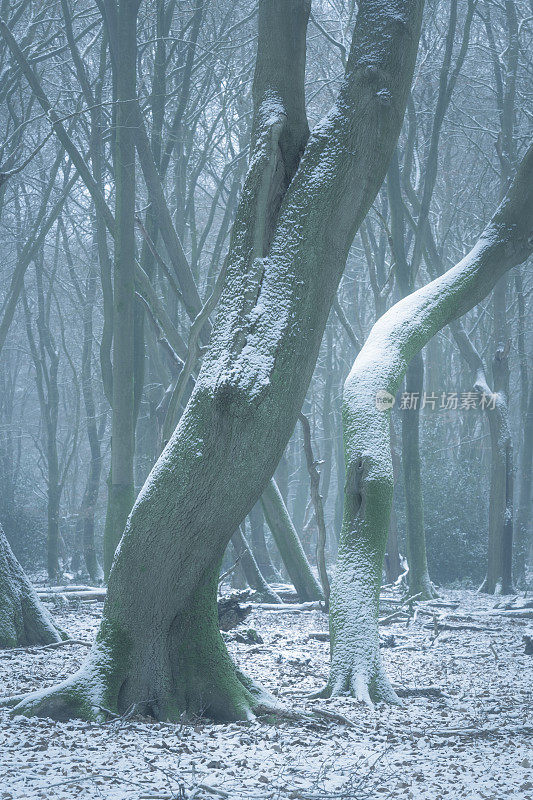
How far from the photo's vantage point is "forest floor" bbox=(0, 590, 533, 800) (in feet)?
11.1

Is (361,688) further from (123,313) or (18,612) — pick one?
(123,313)

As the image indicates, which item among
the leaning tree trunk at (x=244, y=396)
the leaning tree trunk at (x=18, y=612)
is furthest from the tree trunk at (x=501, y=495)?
the leaning tree trunk at (x=244, y=396)

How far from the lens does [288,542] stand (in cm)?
1176

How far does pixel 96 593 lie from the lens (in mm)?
11930

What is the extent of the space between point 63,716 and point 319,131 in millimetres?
3878

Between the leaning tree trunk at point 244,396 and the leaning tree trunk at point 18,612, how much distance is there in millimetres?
2438

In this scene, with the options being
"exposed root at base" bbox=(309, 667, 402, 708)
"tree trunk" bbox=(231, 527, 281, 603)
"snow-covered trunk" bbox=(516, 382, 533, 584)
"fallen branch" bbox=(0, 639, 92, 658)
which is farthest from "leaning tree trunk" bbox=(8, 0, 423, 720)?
"snow-covered trunk" bbox=(516, 382, 533, 584)

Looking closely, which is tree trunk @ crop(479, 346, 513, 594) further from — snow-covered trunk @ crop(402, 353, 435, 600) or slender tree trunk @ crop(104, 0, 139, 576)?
slender tree trunk @ crop(104, 0, 139, 576)

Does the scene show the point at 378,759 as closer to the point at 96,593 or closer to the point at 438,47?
the point at 96,593

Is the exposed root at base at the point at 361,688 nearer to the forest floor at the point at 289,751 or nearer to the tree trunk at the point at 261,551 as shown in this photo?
the forest floor at the point at 289,751

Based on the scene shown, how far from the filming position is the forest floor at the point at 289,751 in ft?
11.1

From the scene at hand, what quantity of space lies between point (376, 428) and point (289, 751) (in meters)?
2.88

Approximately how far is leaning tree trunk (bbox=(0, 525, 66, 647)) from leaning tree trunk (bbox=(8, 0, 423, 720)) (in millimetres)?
2438

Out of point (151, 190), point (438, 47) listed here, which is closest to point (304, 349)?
point (151, 190)
